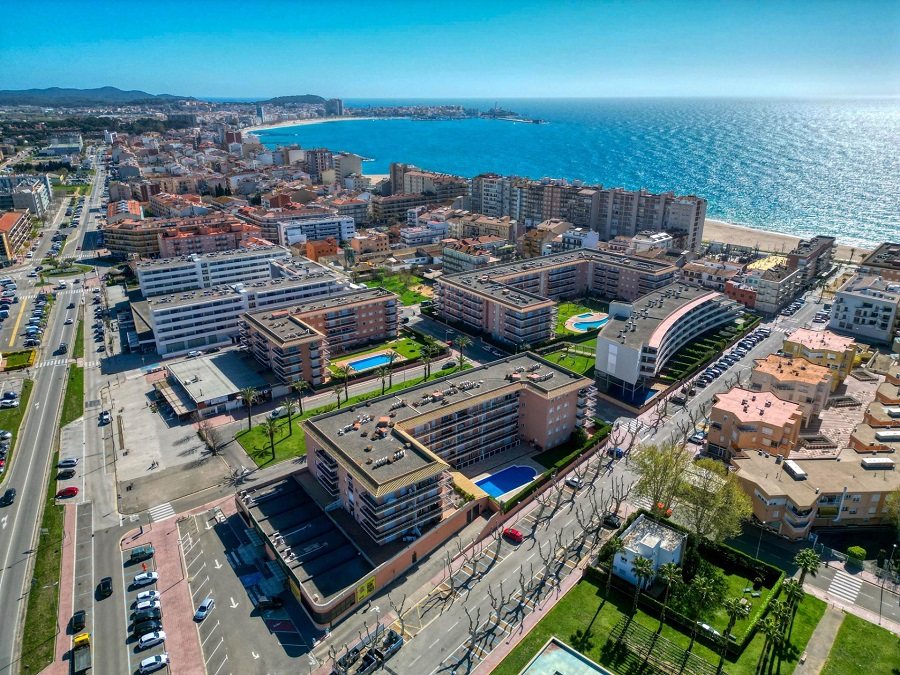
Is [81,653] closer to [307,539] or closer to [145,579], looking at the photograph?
[145,579]

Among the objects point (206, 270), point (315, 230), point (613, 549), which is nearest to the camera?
point (613, 549)

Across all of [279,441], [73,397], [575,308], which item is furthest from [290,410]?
[575,308]

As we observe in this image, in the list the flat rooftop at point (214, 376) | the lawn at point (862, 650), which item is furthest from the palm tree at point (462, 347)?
the lawn at point (862, 650)

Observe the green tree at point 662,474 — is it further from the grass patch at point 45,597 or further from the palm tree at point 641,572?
the grass patch at point 45,597

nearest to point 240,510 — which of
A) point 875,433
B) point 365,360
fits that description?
point 365,360

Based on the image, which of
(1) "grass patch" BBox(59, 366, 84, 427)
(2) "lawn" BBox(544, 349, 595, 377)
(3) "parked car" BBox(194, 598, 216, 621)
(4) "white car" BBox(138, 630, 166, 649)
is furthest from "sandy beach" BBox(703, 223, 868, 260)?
(4) "white car" BBox(138, 630, 166, 649)

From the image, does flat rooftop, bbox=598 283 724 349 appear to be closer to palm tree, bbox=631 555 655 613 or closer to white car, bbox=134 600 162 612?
palm tree, bbox=631 555 655 613
